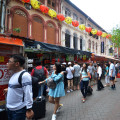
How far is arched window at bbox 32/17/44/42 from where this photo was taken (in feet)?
31.4

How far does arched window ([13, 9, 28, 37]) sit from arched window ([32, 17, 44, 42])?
2.66 ft

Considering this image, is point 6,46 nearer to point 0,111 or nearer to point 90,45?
point 0,111

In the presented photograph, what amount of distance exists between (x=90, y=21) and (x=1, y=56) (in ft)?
58.9

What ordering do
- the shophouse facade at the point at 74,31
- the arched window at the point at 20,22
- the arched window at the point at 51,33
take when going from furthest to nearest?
the shophouse facade at the point at 74,31 → the arched window at the point at 51,33 → the arched window at the point at 20,22

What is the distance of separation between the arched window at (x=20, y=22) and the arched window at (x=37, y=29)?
81 cm

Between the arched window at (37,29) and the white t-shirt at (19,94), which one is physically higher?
the arched window at (37,29)

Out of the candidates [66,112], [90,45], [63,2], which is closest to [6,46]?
[66,112]

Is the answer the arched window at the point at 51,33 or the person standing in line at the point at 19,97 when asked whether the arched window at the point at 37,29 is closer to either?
the arched window at the point at 51,33

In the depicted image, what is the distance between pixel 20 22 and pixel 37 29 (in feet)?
5.67

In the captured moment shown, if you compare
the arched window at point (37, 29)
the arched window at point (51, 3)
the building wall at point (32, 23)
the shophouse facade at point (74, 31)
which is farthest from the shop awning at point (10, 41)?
the arched window at point (51, 3)

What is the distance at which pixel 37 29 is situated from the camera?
9844 mm

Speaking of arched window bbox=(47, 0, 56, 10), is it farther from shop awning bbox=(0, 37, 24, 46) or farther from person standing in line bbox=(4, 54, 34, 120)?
person standing in line bbox=(4, 54, 34, 120)

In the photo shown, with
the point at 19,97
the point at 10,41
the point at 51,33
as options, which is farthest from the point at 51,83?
the point at 51,33

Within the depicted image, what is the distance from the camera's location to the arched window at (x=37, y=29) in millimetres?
9578
